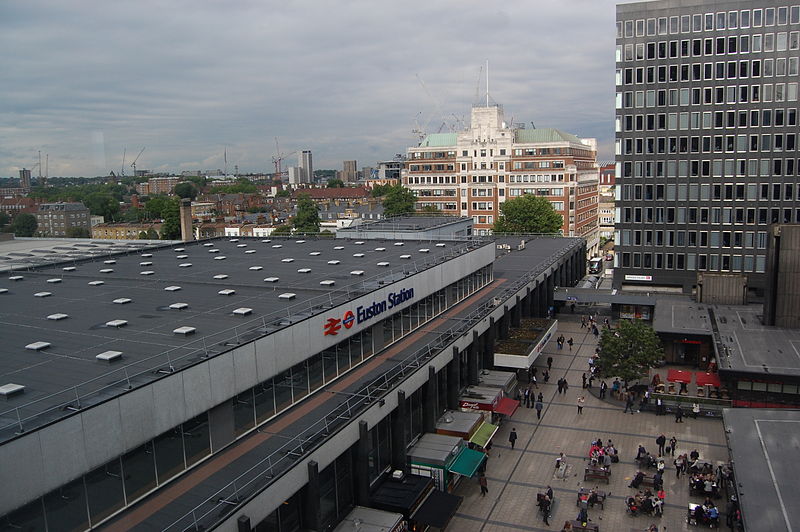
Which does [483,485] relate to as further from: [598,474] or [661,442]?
[661,442]

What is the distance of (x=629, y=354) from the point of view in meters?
41.0

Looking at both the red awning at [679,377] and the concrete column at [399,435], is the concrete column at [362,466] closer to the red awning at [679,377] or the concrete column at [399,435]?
the concrete column at [399,435]

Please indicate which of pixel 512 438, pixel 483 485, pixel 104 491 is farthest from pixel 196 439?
pixel 512 438

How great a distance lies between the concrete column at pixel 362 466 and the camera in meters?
24.8

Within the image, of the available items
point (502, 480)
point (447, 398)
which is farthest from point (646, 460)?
point (447, 398)

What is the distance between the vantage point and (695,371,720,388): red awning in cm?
4072

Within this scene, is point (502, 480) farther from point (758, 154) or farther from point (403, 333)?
point (758, 154)

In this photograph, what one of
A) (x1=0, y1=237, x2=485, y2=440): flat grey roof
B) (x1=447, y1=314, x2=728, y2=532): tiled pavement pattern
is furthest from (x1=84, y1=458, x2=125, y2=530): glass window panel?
(x1=447, y1=314, x2=728, y2=532): tiled pavement pattern

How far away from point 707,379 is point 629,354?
566 centimetres

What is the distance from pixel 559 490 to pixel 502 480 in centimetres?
274

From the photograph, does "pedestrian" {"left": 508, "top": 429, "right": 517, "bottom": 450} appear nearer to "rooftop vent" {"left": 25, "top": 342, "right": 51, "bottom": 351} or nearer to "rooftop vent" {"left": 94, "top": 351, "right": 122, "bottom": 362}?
"rooftop vent" {"left": 94, "top": 351, "right": 122, "bottom": 362}

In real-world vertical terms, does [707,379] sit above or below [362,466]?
below

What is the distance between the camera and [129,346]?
2370 centimetres

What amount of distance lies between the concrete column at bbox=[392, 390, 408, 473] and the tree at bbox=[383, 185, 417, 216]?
83691mm
